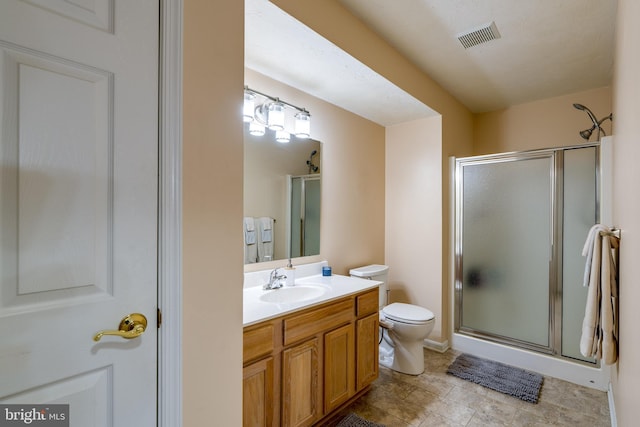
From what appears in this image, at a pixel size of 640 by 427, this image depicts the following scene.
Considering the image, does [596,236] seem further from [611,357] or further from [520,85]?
[520,85]

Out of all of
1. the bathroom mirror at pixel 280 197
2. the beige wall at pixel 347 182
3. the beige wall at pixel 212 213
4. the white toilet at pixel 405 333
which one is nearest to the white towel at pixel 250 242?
the bathroom mirror at pixel 280 197

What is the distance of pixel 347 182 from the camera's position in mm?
2812

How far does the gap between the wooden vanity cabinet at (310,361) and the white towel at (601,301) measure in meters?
1.17

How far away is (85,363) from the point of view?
856 mm

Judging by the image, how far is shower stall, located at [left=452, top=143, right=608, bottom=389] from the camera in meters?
2.42

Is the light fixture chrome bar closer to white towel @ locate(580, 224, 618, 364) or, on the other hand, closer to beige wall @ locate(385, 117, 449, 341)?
beige wall @ locate(385, 117, 449, 341)

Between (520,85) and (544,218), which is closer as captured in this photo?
(544,218)

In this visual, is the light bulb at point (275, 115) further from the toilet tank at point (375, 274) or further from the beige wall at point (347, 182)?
the toilet tank at point (375, 274)

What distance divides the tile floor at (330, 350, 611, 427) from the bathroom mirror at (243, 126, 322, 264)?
3.90ft

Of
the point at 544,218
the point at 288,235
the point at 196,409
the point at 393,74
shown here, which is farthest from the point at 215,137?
the point at 544,218

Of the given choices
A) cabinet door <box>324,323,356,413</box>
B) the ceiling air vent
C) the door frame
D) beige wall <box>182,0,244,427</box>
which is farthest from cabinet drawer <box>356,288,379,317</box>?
the ceiling air vent

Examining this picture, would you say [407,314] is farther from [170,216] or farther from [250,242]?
[170,216]

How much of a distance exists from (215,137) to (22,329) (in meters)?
0.78

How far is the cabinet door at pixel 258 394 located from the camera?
1.37 metres
